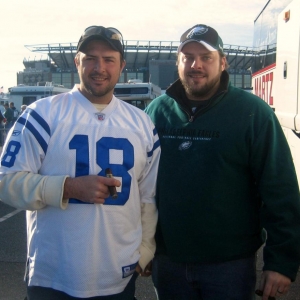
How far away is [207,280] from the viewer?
271cm

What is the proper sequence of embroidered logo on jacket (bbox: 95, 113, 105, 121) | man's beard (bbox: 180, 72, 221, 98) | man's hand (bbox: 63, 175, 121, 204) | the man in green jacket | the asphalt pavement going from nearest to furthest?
man's hand (bbox: 63, 175, 121, 204) < embroidered logo on jacket (bbox: 95, 113, 105, 121) < the man in green jacket < man's beard (bbox: 180, 72, 221, 98) < the asphalt pavement

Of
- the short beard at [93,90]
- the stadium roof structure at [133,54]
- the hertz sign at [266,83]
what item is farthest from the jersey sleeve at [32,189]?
the stadium roof structure at [133,54]

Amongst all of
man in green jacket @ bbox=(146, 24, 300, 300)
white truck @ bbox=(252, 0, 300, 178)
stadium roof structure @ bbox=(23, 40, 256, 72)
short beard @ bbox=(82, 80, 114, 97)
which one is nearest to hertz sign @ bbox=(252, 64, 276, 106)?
white truck @ bbox=(252, 0, 300, 178)

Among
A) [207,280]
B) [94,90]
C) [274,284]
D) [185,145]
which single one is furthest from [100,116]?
→ [274,284]

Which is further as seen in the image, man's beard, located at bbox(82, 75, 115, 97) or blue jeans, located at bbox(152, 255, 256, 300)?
blue jeans, located at bbox(152, 255, 256, 300)

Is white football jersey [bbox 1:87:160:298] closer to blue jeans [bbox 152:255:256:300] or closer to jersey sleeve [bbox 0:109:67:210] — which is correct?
jersey sleeve [bbox 0:109:67:210]

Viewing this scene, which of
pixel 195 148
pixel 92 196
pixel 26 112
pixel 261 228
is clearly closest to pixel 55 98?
pixel 26 112

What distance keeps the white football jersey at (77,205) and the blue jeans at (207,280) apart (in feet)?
1.38

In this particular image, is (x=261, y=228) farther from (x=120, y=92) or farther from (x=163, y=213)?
(x=120, y=92)

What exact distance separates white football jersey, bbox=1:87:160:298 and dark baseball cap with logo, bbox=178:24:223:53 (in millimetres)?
733

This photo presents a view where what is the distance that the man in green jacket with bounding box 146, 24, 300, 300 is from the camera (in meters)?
2.57

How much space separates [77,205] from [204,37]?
123 centimetres

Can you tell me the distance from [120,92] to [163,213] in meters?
19.8

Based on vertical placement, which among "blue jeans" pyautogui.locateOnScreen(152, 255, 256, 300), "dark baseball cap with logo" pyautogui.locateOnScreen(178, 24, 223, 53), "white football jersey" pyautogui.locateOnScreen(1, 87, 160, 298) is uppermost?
"dark baseball cap with logo" pyautogui.locateOnScreen(178, 24, 223, 53)
